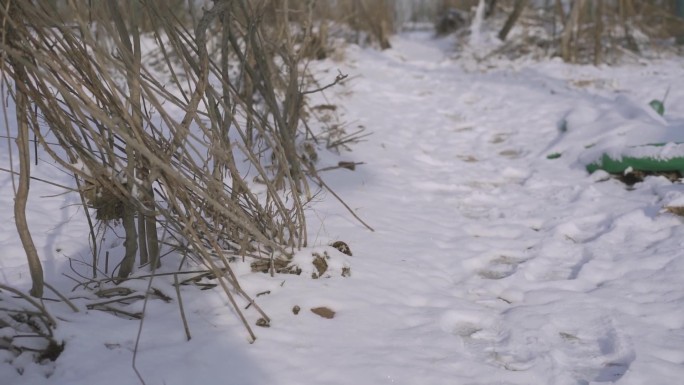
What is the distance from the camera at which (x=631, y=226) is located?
2436 mm

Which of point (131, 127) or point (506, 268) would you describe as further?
point (506, 268)

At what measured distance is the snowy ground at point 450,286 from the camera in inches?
55.0

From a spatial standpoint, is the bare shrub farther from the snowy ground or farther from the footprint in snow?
the footprint in snow

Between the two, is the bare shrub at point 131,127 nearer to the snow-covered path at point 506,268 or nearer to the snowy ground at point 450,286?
the snowy ground at point 450,286

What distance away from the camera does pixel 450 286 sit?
6.54ft

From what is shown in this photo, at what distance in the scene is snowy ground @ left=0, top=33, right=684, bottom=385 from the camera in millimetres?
1397

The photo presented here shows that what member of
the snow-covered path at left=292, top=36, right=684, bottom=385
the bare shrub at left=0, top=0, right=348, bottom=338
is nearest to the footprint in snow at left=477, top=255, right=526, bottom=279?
the snow-covered path at left=292, top=36, right=684, bottom=385

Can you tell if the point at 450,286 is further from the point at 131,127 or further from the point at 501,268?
the point at 131,127

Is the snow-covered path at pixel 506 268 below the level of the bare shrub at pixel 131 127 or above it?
below

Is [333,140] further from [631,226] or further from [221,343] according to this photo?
[221,343]

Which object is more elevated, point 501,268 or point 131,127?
point 131,127

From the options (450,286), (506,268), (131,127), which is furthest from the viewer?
(506,268)

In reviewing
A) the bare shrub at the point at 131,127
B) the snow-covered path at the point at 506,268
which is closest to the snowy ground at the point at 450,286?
the snow-covered path at the point at 506,268

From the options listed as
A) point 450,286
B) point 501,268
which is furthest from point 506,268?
point 450,286
